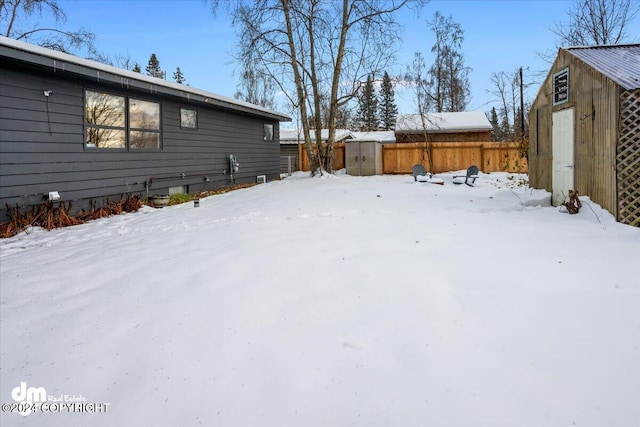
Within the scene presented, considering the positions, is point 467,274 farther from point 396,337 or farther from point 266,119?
point 266,119

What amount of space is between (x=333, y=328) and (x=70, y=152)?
6.60 meters

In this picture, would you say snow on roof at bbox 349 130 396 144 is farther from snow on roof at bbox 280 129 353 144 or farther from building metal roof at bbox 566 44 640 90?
building metal roof at bbox 566 44 640 90

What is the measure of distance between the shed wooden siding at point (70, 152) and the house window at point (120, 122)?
152mm

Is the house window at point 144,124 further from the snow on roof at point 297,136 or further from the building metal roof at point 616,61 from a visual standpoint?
the snow on roof at point 297,136

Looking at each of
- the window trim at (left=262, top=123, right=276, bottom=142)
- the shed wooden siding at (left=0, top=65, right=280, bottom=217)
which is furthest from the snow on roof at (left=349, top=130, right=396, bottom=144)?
the shed wooden siding at (left=0, top=65, right=280, bottom=217)

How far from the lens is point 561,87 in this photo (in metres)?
7.36

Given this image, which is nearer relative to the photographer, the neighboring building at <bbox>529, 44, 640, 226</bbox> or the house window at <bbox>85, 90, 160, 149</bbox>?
the neighboring building at <bbox>529, 44, 640, 226</bbox>

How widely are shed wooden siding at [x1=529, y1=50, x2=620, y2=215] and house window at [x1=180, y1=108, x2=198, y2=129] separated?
8439 mm

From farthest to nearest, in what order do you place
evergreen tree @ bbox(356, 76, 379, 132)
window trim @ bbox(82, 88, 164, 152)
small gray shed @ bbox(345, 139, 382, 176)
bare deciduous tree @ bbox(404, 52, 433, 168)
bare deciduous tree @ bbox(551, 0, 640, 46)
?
evergreen tree @ bbox(356, 76, 379, 132) → bare deciduous tree @ bbox(404, 52, 433, 168) → small gray shed @ bbox(345, 139, 382, 176) → bare deciduous tree @ bbox(551, 0, 640, 46) → window trim @ bbox(82, 88, 164, 152)

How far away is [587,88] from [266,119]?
36.4 feet

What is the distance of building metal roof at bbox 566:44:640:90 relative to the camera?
5.45 m

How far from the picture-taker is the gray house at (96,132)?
20.2 ft

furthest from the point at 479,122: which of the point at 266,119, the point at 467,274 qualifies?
the point at 467,274

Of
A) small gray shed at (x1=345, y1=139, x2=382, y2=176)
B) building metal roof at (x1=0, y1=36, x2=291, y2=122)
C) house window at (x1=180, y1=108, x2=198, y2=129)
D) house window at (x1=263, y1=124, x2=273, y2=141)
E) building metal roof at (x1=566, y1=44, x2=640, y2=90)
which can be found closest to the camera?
building metal roof at (x1=566, y1=44, x2=640, y2=90)
